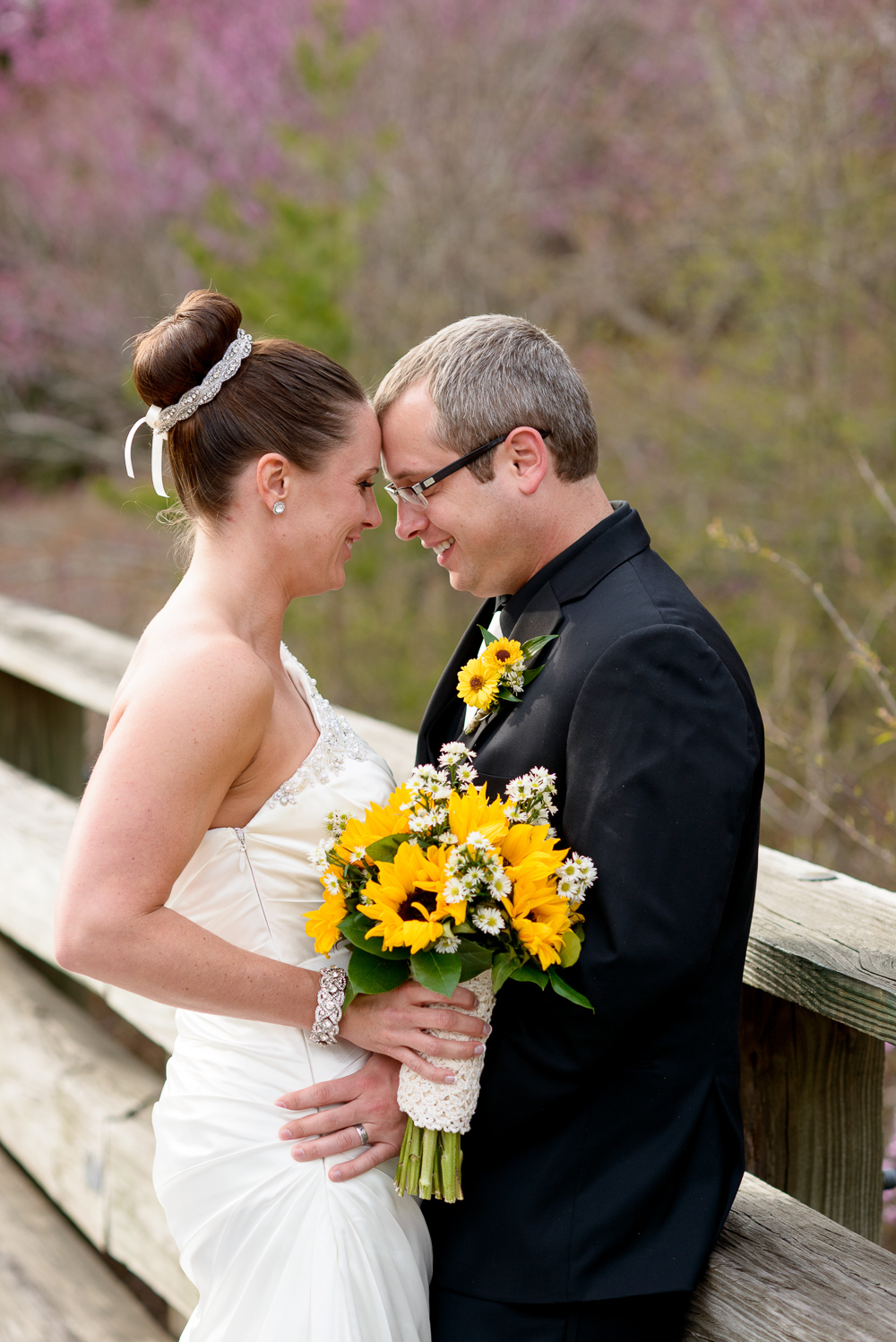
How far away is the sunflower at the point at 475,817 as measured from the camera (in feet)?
5.04

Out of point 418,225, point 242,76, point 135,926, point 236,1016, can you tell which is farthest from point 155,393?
point 242,76

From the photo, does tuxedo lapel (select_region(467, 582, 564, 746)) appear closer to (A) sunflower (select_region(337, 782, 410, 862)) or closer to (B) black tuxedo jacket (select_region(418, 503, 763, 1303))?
(B) black tuxedo jacket (select_region(418, 503, 763, 1303))

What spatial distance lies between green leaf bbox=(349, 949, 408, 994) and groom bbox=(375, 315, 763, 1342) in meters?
0.20

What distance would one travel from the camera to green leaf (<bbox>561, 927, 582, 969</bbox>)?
5.08 ft

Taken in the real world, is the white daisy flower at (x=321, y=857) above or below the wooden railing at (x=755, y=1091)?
above

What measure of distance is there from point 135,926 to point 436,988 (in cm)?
44

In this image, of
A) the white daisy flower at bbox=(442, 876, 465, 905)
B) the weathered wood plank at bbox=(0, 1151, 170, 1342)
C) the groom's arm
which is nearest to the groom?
the groom's arm

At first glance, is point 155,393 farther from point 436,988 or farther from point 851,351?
point 851,351

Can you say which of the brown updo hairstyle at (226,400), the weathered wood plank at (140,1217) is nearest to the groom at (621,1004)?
the brown updo hairstyle at (226,400)

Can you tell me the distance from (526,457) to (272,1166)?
1.22 metres

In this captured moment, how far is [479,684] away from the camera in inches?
73.1

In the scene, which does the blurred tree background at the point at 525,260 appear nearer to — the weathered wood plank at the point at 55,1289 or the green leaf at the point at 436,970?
the green leaf at the point at 436,970

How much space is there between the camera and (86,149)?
1062 centimetres

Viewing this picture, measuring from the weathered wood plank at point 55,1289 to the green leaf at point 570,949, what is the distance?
1721 millimetres
